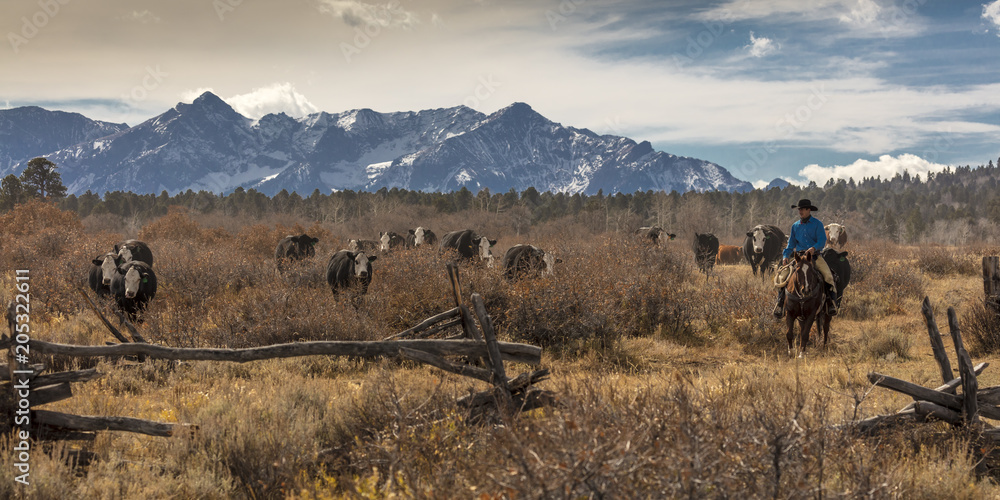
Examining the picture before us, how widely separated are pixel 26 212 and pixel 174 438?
99.2 ft

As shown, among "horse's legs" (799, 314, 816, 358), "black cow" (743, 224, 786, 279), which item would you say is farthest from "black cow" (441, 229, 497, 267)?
"horse's legs" (799, 314, 816, 358)

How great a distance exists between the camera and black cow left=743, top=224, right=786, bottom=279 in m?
20.9

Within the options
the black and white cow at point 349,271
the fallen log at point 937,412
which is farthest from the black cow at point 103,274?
the fallen log at point 937,412

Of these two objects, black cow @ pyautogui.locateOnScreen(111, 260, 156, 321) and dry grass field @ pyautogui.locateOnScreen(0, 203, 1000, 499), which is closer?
dry grass field @ pyautogui.locateOnScreen(0, 203, 1000, 499)

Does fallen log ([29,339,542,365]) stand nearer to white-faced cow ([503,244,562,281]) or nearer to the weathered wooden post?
white-faced cow ([503,244,562,281])

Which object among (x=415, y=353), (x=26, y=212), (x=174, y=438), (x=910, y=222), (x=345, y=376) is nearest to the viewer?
(x=174, y=438)

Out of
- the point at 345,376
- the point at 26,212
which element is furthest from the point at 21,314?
the point at 26,212

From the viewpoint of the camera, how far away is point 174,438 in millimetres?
5320

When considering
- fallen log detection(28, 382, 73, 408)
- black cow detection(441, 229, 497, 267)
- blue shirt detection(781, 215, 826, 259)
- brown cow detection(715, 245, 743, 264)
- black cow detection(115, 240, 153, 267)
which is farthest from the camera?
brown cow detection(715, 245, 743, 264)

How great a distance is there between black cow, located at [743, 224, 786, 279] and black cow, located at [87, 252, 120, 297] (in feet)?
67.9

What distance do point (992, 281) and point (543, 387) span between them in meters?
8.95

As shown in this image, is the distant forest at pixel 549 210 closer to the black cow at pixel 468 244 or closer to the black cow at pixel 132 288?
the black cow at pixel 468 244

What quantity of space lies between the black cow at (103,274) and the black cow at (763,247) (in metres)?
20.7

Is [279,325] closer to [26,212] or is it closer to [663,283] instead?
[663,283]
